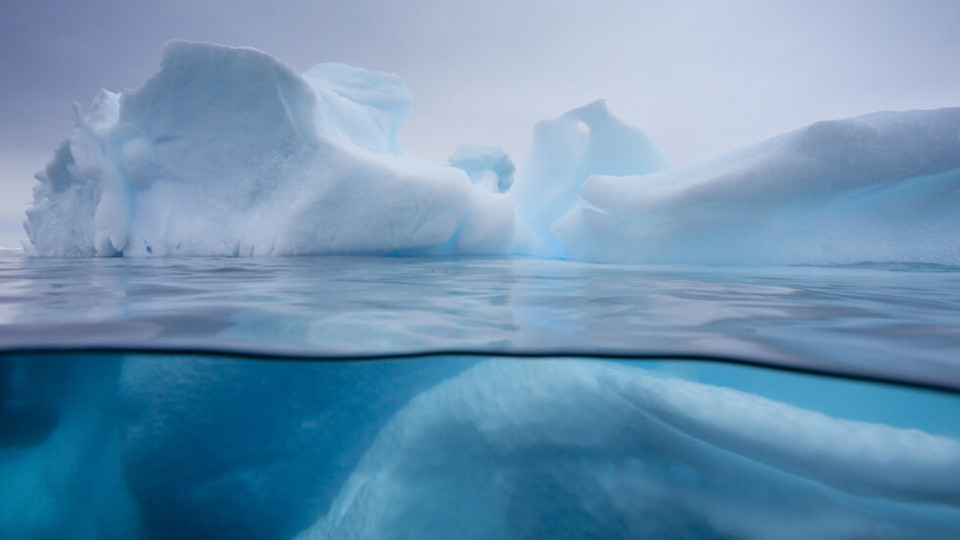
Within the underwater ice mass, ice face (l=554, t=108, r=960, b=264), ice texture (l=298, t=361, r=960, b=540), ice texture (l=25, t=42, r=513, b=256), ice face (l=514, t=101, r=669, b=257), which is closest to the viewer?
ice texture (l=298, t=361, r=960, b=540)

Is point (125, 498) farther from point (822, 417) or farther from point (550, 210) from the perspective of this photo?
point (550, 210)

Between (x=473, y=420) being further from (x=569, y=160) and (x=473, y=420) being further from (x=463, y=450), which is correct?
(x=569, y=160)

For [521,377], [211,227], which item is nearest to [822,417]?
[521,377]

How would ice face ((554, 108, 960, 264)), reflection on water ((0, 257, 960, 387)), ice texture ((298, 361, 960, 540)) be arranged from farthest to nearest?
ice face ((554, 108, 960, 264)), reflection on water ((0, 257, 960, 387)), ice texture ((298, 361, 960, 540))

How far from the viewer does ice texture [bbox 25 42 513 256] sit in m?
5.09

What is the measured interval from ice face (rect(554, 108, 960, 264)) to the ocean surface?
10.3 feet

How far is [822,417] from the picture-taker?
1.06 meters

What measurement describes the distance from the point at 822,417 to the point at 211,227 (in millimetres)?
6534

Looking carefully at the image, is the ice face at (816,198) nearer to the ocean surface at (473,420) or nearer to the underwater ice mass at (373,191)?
the underwater ice mass at (373,191)

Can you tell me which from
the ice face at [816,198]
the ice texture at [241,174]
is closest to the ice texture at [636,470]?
the ice face at [816,198]

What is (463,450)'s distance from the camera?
1.21 metres

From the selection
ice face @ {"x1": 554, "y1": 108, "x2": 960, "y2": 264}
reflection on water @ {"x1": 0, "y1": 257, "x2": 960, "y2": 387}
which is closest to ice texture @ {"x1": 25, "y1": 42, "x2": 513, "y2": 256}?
ice face @ {"x1": 554, "y1": 108, "x2": 960, "y2": 264}

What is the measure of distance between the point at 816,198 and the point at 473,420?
494 cm

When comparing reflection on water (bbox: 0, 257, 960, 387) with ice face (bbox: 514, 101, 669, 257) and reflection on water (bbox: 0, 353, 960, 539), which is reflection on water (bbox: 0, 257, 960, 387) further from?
ice face (bbox: 514, 101, 669, 257)
